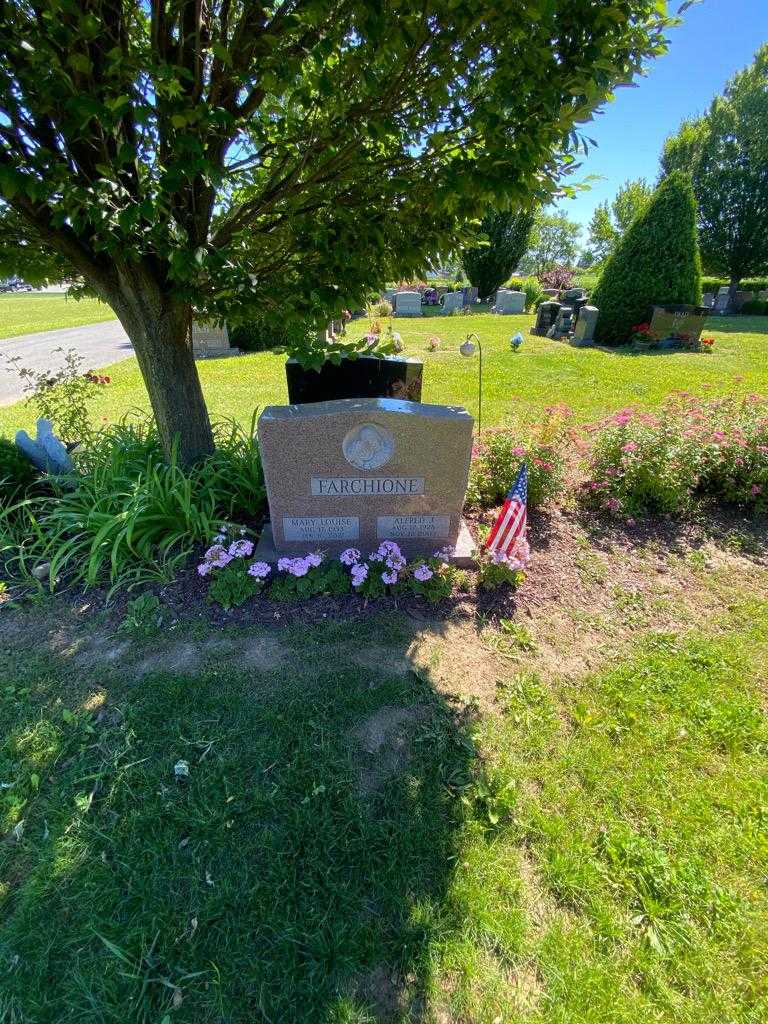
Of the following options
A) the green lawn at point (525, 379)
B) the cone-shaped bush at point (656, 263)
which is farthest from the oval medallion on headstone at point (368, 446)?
the cone-shaped bush at point (656, 263)

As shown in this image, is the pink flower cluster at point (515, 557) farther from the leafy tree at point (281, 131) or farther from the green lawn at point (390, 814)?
the leafy tree at point (281, 131)

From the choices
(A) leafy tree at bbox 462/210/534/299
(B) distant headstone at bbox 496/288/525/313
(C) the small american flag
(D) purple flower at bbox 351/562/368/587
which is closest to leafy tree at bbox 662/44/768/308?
(A) leafy tree at bbox 462/210/534/299

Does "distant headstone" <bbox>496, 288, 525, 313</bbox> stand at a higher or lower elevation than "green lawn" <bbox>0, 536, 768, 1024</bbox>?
higher

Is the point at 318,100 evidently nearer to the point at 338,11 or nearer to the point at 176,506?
the point at 338,11

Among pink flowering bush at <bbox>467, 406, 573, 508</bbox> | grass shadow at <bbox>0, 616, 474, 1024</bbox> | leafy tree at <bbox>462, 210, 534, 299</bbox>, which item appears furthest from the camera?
leafy tree at <bbox>462, 210, 534, 299</bbox>

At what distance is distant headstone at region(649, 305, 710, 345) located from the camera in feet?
37.6

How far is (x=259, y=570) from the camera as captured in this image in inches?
121

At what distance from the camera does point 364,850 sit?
182 cm

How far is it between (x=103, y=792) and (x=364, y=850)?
114cm

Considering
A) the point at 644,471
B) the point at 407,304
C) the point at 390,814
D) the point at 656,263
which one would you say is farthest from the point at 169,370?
the point at 407,304

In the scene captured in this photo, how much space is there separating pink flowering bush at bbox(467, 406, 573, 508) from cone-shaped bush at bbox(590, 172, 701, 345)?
9831mm

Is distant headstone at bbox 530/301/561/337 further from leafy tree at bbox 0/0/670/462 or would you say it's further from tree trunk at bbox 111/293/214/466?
tree trunk at bbox 111/293/214/466

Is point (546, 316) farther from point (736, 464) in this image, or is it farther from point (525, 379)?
point (736, 464)

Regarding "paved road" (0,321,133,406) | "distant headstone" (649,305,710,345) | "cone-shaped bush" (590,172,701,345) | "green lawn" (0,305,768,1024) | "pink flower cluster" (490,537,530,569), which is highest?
"cone-shaped bush" (590,172,701,345)
